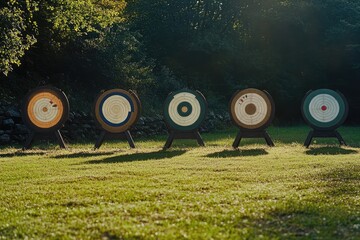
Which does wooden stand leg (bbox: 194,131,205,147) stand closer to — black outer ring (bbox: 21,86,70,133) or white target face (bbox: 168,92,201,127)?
white target face (bbox: 168,92,201,127)

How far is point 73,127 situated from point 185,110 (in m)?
6.48

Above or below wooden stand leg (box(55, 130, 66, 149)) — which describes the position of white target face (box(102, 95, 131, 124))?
above

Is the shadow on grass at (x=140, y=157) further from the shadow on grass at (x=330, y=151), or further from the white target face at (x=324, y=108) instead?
the white target face at (x=324, y=108)

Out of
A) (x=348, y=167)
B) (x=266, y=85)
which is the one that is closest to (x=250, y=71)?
(x=266, y=85)

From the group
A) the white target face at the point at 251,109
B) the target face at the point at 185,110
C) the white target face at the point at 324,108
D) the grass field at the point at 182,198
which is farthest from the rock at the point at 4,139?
the white target face at the point at 324,108

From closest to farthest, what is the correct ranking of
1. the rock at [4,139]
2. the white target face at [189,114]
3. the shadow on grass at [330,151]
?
the shadow on grass at [330,151] < the white target face at [189,114] < the rock at [4,139]

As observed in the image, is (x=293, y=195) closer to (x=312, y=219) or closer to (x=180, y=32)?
(x=312, y=219)

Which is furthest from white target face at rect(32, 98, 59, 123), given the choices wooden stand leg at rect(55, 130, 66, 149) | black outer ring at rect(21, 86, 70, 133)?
wooden stand leg at rect(55, 130, 66, 149)

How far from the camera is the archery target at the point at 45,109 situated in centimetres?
1402

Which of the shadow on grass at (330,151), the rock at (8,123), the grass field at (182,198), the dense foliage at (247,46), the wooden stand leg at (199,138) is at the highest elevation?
the dense foliage at (247,46)

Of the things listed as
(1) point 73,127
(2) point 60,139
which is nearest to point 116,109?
(2) point 60,139

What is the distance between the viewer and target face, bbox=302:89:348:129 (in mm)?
14141

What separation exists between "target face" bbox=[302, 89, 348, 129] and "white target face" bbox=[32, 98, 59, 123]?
700 cm

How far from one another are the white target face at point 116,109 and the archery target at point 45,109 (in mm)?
1094
